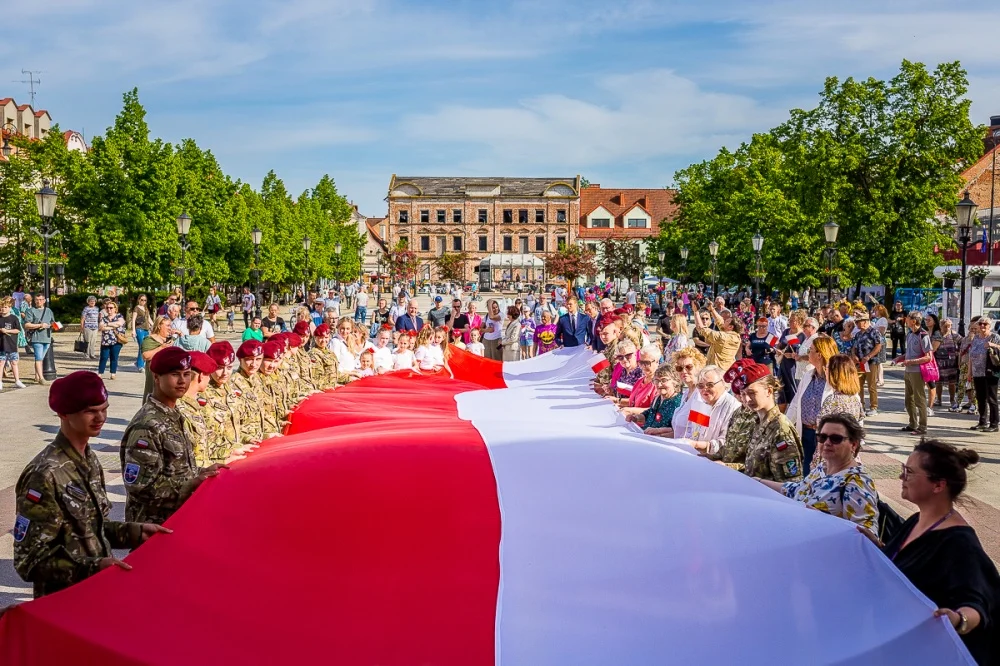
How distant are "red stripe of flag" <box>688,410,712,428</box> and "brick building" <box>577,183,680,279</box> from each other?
97.8 meters

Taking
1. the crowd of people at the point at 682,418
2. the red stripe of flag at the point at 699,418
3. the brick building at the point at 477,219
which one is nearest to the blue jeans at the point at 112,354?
the crowd of people at the point at 682,418

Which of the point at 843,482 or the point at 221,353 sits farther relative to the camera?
the point at 221,353

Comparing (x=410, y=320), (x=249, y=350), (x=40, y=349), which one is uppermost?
(x=249, y=350)

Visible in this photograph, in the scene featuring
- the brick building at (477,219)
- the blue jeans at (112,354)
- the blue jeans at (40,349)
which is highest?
the brick building at (477,219)

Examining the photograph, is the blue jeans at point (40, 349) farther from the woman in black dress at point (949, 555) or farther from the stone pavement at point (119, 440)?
the woman in black dress at point (949, 555)

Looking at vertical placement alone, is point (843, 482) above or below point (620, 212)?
below

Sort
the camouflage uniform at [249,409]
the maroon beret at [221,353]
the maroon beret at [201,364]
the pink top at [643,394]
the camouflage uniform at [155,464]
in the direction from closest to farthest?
the camouflage uniform at [155,464] → the maroon beret at [201,364] → the maroon beret at [221,353] → the camouflage uniform at [249,409] → the pink top at [643,394]

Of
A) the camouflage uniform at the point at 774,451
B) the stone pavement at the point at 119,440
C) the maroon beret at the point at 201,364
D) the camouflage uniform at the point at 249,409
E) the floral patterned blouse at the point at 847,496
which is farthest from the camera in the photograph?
the stone pavement at the point at 119,440

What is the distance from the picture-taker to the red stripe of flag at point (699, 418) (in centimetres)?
775

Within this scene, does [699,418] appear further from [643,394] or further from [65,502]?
[65,502]

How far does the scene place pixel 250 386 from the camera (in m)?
8.63

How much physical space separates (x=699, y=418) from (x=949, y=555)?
3.61 meters

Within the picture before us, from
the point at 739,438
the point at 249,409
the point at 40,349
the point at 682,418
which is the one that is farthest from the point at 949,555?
the point at 40,349

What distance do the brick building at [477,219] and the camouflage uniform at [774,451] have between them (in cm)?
10461
